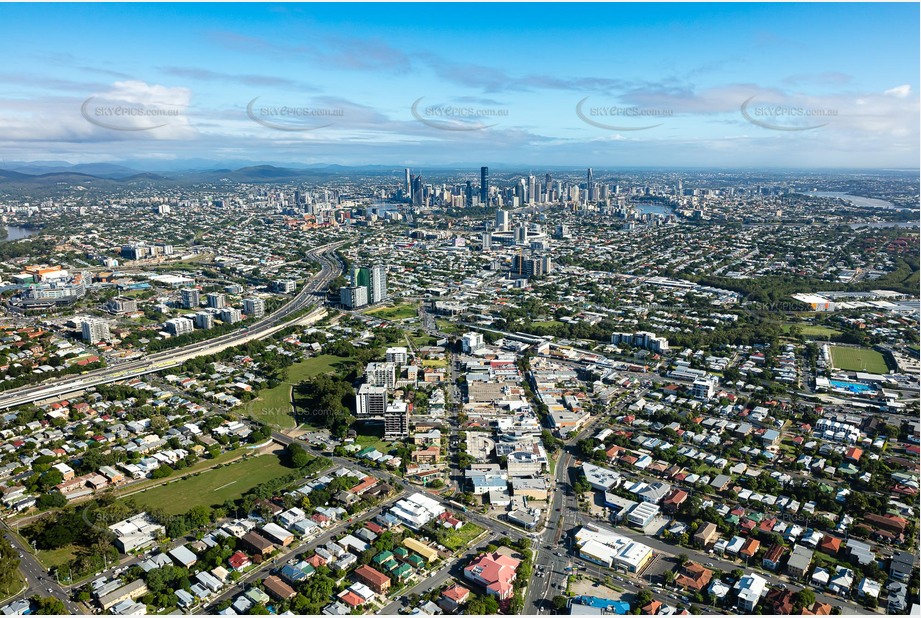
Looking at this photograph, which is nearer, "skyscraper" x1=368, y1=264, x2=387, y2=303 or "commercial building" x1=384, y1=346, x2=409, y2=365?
"commercial building" x1=384, y1=346, x2=409, y2=365

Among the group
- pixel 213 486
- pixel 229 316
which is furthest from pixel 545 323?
pixel 213 486

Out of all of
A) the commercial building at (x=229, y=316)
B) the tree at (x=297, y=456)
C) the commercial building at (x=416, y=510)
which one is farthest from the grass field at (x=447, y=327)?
the commercial building at (x=416, y=510)

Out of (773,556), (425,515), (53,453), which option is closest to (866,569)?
(773,556)

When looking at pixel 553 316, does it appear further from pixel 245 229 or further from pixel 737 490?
pixel 245 229


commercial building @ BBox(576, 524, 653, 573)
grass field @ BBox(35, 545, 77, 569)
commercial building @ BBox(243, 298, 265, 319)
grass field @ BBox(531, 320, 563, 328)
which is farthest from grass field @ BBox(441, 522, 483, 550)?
commercial building @ BBox(243, 298, 265, 319)

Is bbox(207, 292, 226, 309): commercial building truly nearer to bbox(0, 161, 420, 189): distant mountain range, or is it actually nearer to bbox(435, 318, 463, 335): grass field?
bbox(435, 318, 463, 335): grass field
